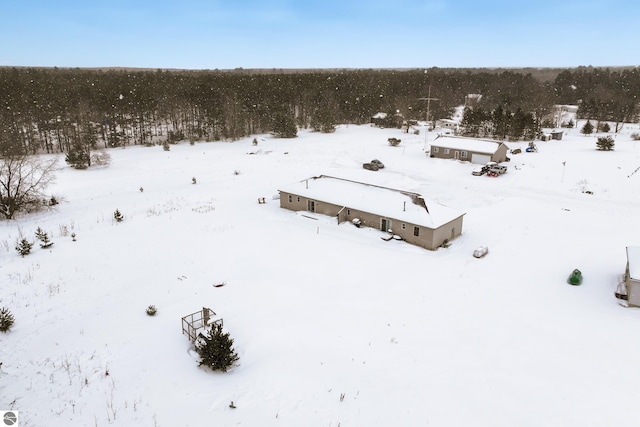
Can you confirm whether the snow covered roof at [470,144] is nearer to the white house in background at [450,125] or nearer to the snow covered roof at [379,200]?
the snow covered roof at [379,200]

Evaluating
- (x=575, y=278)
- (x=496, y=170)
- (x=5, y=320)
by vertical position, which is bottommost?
(x=575, y=278)

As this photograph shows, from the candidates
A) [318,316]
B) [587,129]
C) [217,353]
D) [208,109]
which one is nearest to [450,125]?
[587,129]

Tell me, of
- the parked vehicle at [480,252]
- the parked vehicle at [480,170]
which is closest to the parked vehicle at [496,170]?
the parked vehicle at [480,170]

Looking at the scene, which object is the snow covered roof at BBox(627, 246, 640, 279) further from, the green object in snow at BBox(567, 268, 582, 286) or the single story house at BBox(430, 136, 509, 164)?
the single story house at BBox(430, 136, 509, 164)

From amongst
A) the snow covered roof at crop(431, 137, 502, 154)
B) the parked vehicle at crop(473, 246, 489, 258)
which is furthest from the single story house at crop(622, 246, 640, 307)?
the snow covered roof at crop(431, 137, 502, 154)

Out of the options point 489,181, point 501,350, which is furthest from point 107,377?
point 489,181

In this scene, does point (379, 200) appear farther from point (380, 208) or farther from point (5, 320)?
point (5, 320)
